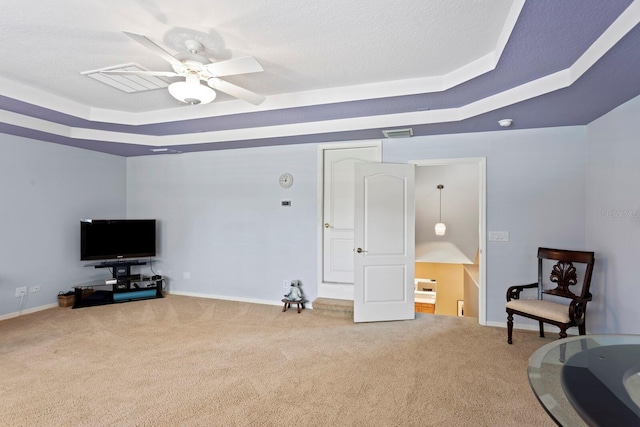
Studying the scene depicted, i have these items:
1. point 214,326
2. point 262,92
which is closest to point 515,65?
point 262,92

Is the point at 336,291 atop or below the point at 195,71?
below

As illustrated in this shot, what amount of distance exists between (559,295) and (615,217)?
930 millimetres

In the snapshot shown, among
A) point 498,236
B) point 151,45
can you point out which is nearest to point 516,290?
point 498,236

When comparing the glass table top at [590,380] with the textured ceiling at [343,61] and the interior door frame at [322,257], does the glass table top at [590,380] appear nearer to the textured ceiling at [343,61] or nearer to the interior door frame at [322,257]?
the textured ceiling at [343,61]

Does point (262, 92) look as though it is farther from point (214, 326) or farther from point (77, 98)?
point (214, 326)

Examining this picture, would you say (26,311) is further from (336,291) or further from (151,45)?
(151,45)

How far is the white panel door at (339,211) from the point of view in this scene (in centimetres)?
453

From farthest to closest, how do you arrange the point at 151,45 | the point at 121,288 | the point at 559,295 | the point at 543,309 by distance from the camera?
the point at 121,288 → the point at 559,295 → the point at 543,309 → the point at 151,45

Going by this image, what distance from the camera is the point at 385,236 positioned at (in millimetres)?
4078

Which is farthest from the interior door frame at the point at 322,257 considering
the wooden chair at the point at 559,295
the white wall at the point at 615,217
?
the white wall at the point at 615,217

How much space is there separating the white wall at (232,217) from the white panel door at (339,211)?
0.62ft

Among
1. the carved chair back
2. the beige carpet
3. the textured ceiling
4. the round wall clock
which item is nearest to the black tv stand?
the beige carpet

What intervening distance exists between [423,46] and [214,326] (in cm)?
364

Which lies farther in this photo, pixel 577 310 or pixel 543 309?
pixel 543 309
